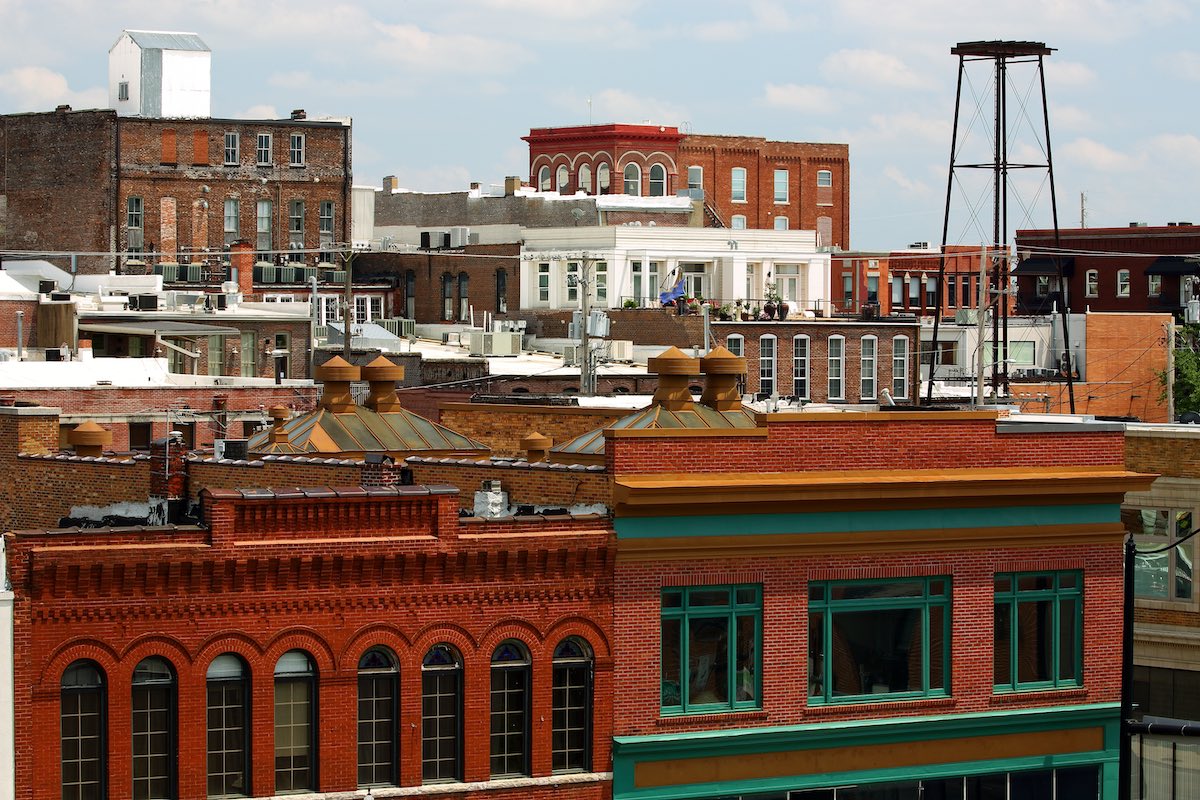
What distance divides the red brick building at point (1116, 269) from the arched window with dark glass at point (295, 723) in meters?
108

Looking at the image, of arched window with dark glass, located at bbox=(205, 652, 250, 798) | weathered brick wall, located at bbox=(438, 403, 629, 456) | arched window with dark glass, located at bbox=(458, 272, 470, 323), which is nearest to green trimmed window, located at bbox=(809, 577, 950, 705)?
arched window with dark glass, located at bbox=(205, 652, 250, 798)

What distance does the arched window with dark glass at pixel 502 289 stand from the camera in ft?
364

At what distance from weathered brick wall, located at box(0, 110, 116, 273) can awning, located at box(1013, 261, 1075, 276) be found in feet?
192

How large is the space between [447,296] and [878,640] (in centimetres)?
7794

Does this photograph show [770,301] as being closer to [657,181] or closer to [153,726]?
[657,181]

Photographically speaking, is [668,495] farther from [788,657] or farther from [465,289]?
[465,289]

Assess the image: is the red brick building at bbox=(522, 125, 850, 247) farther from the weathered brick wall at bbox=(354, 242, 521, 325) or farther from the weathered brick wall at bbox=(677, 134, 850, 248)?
the weathered brick wall at bbox=(354, 242, 521, 325)

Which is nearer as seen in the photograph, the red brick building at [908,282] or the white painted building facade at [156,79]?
the white painted building facade at [156,79]

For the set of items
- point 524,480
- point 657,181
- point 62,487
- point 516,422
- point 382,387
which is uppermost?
point 657,181

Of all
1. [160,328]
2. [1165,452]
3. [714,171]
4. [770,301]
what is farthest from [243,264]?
[1165,452]

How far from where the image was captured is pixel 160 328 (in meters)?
83.2

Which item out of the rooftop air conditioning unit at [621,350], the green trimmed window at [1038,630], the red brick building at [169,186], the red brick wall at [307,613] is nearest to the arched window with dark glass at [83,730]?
the red brick wall at [307,613]

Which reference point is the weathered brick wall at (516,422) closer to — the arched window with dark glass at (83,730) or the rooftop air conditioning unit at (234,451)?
the rooftop air conditioning unit at (234,451)

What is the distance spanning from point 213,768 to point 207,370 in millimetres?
52534
